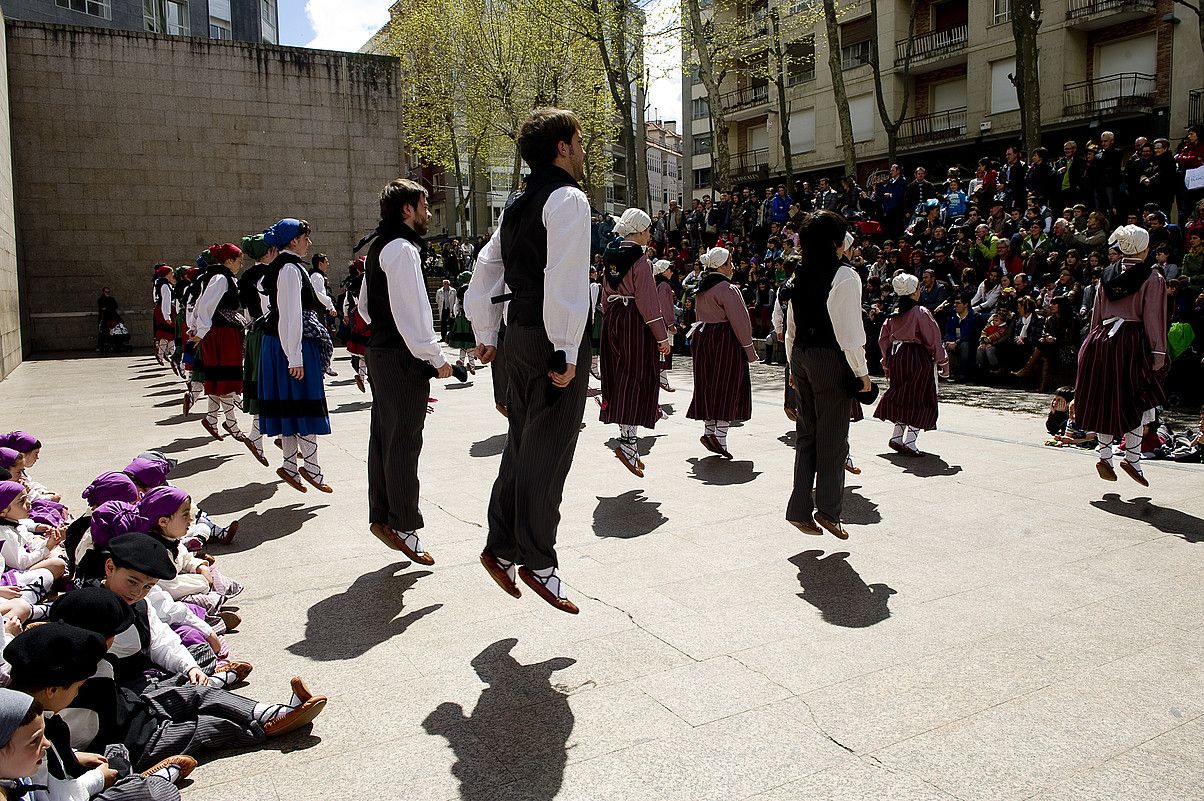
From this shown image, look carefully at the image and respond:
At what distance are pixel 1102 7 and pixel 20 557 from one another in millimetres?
28910

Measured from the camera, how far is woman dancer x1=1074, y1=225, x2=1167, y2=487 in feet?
20.5

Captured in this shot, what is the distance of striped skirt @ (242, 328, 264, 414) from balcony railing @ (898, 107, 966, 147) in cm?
2770

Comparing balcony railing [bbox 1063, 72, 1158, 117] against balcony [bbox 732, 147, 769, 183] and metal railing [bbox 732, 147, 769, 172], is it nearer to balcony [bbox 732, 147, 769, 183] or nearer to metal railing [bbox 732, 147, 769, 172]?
balcony [bbox 732, 147, 769, 183]

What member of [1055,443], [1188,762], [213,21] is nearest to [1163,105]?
[1055,443]

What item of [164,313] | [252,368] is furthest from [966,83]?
[252,368]

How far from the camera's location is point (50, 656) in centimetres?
246

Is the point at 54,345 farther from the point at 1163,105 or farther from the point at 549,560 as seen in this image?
the point at 1163,105

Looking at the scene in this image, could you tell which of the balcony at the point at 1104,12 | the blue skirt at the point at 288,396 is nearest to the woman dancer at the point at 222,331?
the blue skirt at the point at 288,396

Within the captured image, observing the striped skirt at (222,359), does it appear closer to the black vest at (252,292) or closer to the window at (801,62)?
the black vest at (252,292)

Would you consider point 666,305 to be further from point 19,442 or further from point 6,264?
point 6,264

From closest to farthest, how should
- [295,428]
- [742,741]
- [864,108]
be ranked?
[742,741] < [295,428] < [864,108]

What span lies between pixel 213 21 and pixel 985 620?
48.3 metres

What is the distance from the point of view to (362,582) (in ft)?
15.2

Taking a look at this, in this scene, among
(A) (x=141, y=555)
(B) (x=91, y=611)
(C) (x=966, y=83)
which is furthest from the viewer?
(C) (x=966, y=83)
